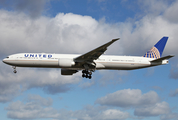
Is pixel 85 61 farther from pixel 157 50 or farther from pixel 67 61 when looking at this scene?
pixel 157 50

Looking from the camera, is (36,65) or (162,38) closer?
(36,65)

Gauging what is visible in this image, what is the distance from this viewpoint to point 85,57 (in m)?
40.2

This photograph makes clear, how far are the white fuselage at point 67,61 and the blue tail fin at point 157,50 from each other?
2.37 metres

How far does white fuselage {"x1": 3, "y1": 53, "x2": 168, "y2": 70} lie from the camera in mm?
40219

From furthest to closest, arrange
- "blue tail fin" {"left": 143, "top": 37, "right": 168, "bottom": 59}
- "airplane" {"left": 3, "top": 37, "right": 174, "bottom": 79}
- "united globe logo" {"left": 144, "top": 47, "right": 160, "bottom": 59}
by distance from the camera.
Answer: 1. "blue tail fin" {"left": 143, "top": 37, "right": 168, "bottom": 59}
2. "united globe logo" {"left": 144, "top": 47, "right": 160, "bottom": 59}
3. "airplane" {"left": 3, "top": 37, "right": 174, "bottom": 79}

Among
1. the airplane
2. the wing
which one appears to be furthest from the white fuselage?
the wing

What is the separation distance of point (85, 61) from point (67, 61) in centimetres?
295

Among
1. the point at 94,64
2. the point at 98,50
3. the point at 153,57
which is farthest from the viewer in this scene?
the point at 153,57

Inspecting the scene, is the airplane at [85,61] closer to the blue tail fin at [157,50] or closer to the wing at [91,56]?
the wing at [91,56]

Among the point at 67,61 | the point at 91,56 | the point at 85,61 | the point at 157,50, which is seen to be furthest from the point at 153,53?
the point at 67,61

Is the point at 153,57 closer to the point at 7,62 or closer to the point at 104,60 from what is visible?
the point at 104,60

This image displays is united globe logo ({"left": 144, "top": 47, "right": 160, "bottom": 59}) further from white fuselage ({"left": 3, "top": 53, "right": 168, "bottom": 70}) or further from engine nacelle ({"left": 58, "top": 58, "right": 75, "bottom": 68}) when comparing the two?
engine nacelle ({"left": 58, "top": 58, "right": 75, "bottom": 68})

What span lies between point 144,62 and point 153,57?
297 cm

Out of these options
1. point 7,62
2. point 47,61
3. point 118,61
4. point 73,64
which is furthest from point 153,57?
point 7,62
